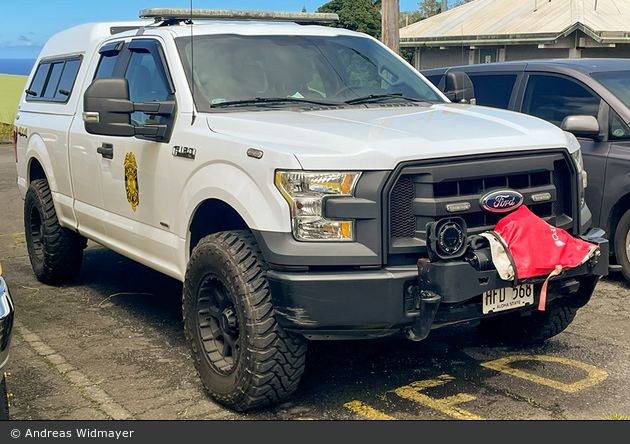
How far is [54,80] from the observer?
729cm

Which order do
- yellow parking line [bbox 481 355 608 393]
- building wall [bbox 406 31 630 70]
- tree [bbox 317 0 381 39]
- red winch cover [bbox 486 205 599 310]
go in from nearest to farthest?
red winch cover [bbox 486 205 599 310], yellow parking line [bbox 481 355 608 393], building wall [bbox 406 31 630 70], tree [bbox 317 0 381 39]

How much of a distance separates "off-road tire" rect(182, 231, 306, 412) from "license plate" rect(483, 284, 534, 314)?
93 cm

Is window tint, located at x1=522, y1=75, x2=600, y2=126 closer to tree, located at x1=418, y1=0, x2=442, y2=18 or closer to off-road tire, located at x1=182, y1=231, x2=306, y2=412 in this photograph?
off-road tire, located at x1=182, y1=231, x2=306, y2=412

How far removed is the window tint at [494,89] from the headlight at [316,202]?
424 centimetres

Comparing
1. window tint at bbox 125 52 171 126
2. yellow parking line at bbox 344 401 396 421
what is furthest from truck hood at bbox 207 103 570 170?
yellow parking line at bbox 344 401 396 421

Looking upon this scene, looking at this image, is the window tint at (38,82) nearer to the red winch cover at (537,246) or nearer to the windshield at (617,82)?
the windshield at (617,82)

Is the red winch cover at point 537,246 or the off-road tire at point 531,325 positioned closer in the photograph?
the red winch cover at point 537,246

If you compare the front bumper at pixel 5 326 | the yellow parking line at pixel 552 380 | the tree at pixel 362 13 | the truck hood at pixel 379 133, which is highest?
the tree at pixel 362 13

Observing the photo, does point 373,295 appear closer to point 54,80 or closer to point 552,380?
point 552,380

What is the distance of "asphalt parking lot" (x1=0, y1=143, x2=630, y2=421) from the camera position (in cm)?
439

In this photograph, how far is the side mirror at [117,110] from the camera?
16.1ft

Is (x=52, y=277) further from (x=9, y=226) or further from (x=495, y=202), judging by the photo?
(x=495, y=202)

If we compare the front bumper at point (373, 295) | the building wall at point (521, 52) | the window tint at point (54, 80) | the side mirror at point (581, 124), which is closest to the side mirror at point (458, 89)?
the side mirror at point (581, 124)

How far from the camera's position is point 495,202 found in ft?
13.6
